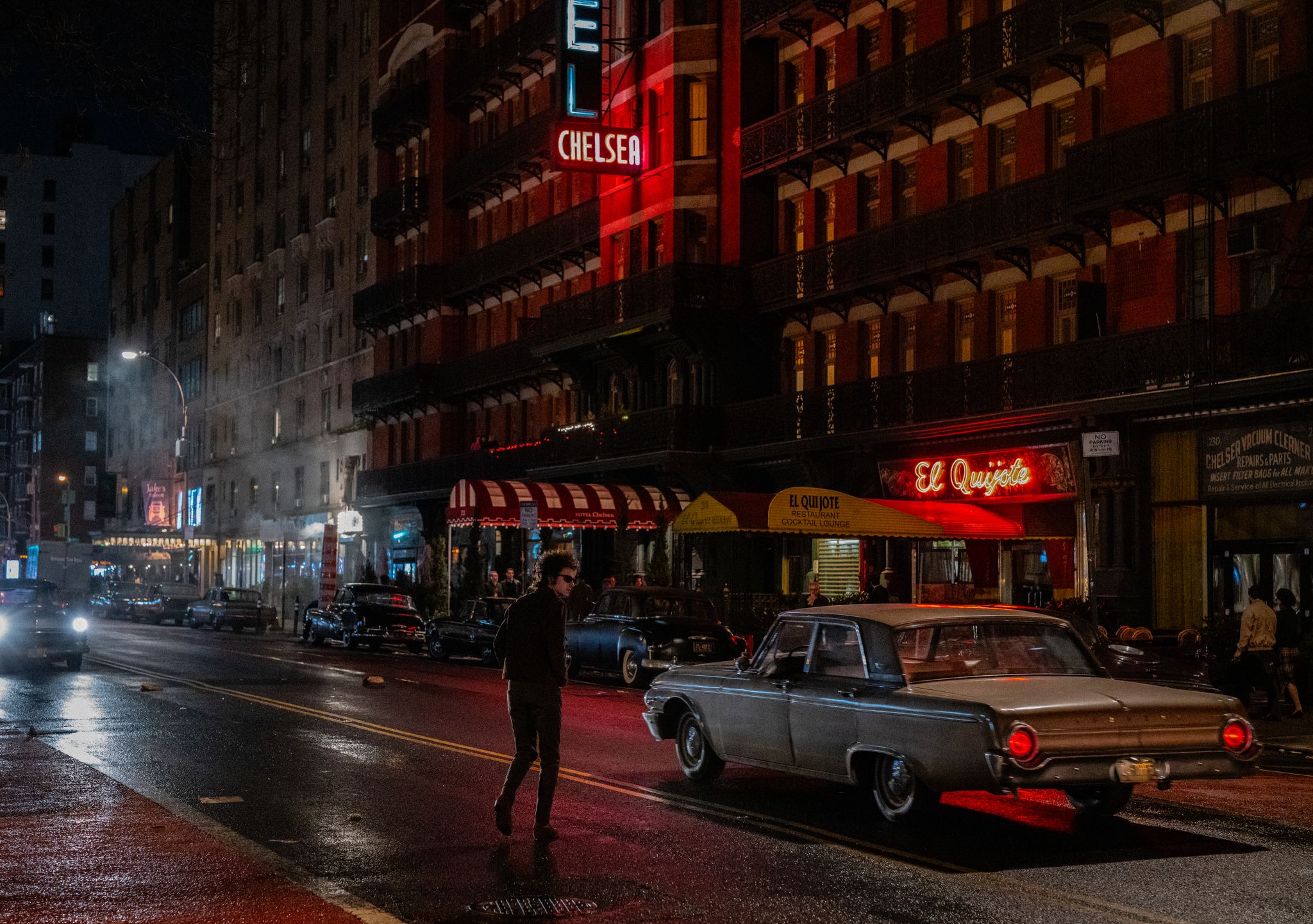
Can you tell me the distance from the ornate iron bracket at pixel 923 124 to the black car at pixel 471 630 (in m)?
12.4

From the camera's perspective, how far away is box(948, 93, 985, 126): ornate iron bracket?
31062 mm

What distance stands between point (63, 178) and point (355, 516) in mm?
82671

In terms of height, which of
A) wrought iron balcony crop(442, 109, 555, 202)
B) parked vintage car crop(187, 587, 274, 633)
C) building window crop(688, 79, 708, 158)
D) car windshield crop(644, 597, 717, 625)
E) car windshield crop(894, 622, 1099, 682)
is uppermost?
wrought iron balcony crop(442, 109, 555, 202)

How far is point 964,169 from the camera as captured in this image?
3195cm

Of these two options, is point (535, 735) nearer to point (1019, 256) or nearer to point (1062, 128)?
point (1019, 256)

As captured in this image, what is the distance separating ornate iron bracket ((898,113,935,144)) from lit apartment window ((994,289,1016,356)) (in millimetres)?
3670

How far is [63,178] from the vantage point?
428ft

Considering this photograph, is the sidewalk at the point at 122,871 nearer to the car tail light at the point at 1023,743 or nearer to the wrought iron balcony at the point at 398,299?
the car tail light at the point at 1023,743

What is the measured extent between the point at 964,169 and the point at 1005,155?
47.2 inches

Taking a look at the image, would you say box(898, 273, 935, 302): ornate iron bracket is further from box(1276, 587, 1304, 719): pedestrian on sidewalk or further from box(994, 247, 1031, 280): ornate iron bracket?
box(1276, 587, 1304, 719): pedestrian on sidewalk

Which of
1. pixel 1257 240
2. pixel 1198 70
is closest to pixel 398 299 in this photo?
pixel 1198 70

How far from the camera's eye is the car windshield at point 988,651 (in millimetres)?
11109

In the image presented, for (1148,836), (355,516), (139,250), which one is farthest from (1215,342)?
(139,250)

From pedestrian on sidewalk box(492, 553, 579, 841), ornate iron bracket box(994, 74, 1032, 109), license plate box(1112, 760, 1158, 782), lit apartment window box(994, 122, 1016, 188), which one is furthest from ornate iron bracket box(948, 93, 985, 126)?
license plate box(1112, 760, 1158, 782)
